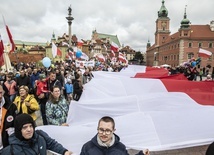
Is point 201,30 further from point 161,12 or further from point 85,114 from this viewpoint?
point 85,114

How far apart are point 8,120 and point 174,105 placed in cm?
327

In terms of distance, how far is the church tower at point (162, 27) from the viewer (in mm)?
108688

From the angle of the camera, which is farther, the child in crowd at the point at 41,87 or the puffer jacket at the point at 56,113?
the child in crowd at the point at 41,87

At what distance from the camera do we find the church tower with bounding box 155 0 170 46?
10869cm

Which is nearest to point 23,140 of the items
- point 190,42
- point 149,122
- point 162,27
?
point 149,122

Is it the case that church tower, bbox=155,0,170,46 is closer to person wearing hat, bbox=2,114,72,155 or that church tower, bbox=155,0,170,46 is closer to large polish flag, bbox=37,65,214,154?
large polish flag, bbox=37,65,214,154

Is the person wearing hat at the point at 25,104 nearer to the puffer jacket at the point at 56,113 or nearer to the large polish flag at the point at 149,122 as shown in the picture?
the puffer jacket at the point at 56,113

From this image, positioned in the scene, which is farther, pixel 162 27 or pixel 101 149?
pixel 162 27

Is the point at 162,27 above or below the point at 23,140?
above

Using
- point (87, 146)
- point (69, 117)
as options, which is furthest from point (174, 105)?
point (87, 146)

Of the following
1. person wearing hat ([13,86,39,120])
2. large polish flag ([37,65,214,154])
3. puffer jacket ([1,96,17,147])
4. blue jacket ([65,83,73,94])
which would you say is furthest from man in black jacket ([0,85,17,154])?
blue jacket ([65,83,73,94])

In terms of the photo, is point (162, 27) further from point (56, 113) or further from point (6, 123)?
point (6, 123)

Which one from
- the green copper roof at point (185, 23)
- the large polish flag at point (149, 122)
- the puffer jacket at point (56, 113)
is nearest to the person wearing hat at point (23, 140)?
the large polish flag at point (149, 122)

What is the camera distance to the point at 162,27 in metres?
110
